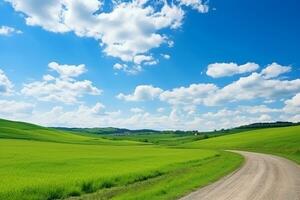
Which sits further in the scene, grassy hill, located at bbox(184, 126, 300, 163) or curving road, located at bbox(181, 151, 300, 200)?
grassy hill, located at bbox(184, 126, 300, 163)

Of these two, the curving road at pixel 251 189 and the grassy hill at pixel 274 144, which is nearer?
the curving road at pixel 251 189

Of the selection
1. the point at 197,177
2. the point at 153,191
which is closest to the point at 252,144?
the point at 197,177

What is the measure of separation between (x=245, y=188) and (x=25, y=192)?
12.4 m

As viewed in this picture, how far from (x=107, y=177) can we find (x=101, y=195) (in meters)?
6.78

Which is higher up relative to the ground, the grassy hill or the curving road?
the grassy hill

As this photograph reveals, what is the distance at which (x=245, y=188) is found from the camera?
968 inches

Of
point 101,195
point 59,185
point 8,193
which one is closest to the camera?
point 8,193

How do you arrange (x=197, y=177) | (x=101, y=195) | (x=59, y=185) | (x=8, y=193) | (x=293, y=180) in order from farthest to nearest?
1. (x=197, y=177)
2. (x=293, y=180)
3. (x=59, y=185)
4. (x=101, y=195)
5. (x=8, y=193)

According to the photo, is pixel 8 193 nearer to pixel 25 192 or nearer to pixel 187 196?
pixel 25 192

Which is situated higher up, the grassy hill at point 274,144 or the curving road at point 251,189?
the grassy hill at point 274,144

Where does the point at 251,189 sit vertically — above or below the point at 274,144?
below

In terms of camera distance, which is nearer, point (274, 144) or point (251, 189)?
point (251, 189)

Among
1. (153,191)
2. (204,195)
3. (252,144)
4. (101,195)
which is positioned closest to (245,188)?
(204,195)

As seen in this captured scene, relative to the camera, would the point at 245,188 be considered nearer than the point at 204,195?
No
